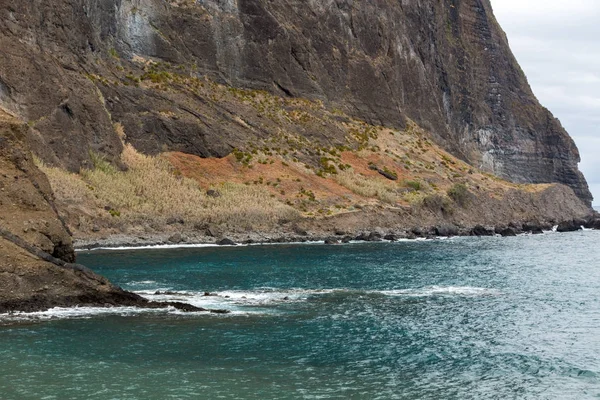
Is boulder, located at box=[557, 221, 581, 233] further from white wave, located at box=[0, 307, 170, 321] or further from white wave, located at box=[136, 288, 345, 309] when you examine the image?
white wave, located at box=[0, 307, 170, 321]

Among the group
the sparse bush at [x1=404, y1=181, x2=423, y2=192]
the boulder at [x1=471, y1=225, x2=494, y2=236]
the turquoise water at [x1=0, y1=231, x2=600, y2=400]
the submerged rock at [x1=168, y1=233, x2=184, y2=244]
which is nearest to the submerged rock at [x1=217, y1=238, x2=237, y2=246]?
the submerged rock at [x1=168, y1=233, x2=184, y2=244]

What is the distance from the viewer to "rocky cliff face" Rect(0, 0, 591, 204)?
8512 cm

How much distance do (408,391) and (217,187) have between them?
73.4m

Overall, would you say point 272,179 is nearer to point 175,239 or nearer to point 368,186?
point 368,186

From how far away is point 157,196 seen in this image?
86688 mm

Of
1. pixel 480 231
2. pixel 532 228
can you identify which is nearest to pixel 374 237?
pixel 480 231

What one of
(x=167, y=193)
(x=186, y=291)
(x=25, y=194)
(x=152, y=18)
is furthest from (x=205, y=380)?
(x=152, y=18)

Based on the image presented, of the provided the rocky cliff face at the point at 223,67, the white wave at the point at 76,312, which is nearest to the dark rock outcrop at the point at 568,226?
the rocky cliff face at the point at 223,67

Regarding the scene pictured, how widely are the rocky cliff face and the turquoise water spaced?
3770 cm

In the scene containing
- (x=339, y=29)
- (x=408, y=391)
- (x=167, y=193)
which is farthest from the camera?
(x=339, y=29)

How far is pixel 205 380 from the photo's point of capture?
23.9m

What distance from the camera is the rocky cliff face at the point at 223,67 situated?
85.1 m

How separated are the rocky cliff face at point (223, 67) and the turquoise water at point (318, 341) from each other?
1484 inches

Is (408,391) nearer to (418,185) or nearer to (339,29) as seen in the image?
(418,185)
